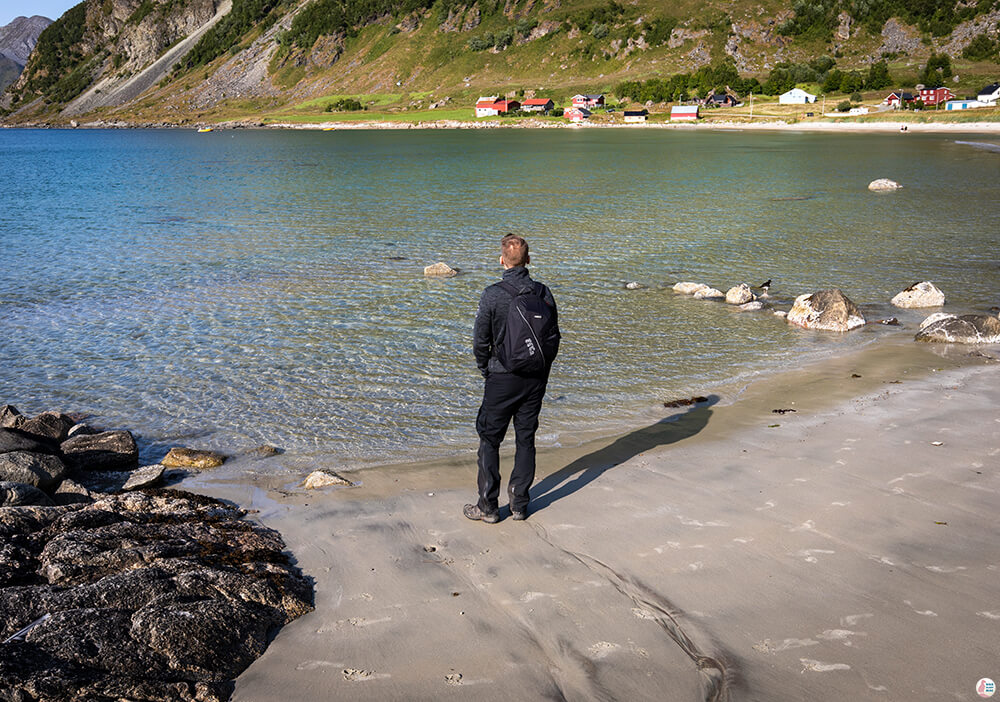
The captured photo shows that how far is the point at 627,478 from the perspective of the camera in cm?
1016

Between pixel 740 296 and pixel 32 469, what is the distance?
17262 millimetres

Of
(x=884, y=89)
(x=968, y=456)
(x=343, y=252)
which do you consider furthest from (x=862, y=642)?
(x=884, y=89)

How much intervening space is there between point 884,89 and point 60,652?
197 metres

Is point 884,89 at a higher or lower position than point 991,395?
higher

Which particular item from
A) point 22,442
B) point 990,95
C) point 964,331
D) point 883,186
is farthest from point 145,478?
point 990,95

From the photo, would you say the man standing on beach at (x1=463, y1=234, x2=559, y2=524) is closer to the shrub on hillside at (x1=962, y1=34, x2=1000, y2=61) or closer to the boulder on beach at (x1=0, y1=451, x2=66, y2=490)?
the boulder on beach at (x1=0, y1=451, x2=66, y2=490)

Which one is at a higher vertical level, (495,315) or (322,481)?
(495,315)

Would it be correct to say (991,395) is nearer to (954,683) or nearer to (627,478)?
(627,478)

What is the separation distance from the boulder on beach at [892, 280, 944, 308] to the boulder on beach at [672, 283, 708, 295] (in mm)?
5187

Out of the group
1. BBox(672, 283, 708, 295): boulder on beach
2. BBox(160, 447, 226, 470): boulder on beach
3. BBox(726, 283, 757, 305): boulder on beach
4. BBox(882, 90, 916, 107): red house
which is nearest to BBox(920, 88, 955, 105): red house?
BBox(882, 90, 916, 107): red house

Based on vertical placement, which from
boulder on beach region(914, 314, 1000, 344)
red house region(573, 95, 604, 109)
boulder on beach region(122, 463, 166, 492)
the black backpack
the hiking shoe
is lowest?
boulder on beach region(914, 314, 1000, 344)

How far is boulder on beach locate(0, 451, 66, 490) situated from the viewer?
970 centimetres

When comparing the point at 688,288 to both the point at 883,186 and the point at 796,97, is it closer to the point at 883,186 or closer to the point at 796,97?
the point at 883,186

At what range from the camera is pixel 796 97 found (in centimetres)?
17500
